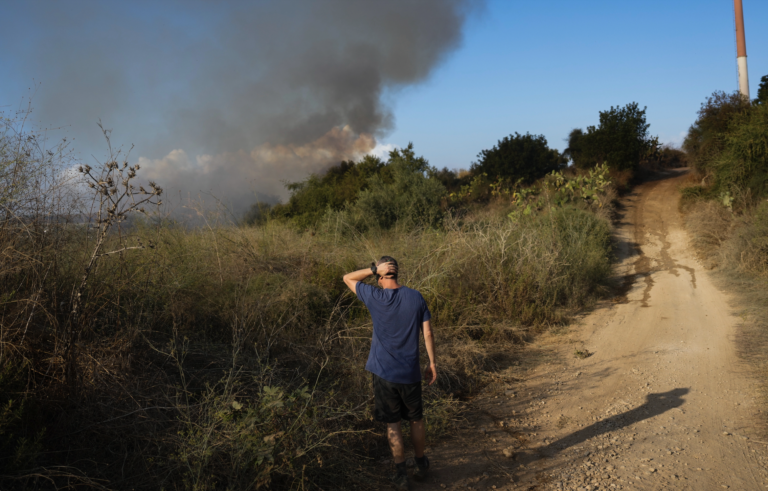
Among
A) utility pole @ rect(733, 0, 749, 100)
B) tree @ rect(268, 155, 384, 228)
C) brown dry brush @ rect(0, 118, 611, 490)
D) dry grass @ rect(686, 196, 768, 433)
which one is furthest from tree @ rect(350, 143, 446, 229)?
utility pole @ rect(733, 0, 749, 100)

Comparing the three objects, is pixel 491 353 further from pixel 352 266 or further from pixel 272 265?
pixel 272 265

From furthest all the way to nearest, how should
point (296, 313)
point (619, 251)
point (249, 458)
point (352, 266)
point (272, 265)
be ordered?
1. point (619, 251)
2. point (352, 266)
3. point (272, 265)
4. point (296, 313)
5. point (249, 458)

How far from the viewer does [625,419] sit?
187 inches

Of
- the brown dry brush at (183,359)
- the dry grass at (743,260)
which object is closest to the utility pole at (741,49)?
the dry grass at (743,260)

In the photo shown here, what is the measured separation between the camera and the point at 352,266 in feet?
25.5

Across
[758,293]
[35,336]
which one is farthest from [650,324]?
[35,336]

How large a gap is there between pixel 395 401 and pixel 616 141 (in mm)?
24829

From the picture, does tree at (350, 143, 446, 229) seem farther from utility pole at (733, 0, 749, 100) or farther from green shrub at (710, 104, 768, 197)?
utility pole at (733, 0, 749, 100)

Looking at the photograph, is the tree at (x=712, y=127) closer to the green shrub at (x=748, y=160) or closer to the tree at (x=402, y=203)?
the green shrub at (x=748, y=160)

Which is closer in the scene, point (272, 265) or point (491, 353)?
point (491, 353)

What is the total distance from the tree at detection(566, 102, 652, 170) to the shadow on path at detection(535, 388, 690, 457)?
66.0ft

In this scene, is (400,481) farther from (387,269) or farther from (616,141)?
(616,141)

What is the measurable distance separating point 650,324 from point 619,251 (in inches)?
283

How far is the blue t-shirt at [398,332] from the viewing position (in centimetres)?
357
